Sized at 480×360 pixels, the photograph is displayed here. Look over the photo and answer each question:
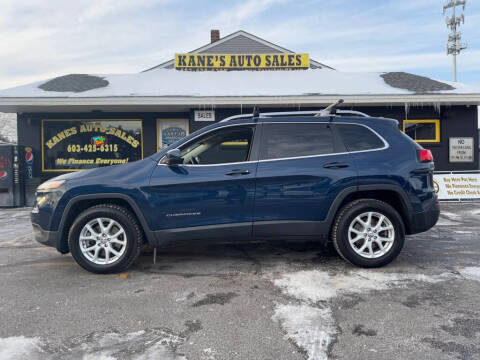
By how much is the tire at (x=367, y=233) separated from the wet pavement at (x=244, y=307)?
16 centimetres

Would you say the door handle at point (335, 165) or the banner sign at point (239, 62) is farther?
the banner sign at point (239, 62)

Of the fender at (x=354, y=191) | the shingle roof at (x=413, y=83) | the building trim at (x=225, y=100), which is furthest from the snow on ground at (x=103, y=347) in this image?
the shingle roof at (x=413, y=83)

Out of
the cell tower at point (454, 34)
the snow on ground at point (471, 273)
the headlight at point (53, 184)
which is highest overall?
the cell tower at point (454, 34)

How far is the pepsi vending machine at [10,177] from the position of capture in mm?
9766

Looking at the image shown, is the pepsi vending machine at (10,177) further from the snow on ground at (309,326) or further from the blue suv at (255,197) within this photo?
the snow on ground at (309,326)

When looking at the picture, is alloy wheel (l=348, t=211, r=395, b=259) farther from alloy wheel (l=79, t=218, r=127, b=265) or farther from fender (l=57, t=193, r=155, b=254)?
alloy wheel (l=79, t=218, r=127, b=265)

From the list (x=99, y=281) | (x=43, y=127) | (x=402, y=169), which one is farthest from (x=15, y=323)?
(x=43, y=127)

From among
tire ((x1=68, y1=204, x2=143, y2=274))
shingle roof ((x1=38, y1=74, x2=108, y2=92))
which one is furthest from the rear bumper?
shingle roof ((x1=38, y1=74, x2=108, y2=92))

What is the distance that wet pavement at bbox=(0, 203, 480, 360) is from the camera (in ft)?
8.02

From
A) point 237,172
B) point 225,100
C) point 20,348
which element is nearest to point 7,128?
point 225,100

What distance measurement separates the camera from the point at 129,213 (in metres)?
3.98

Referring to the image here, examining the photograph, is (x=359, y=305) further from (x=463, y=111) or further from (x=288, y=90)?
(x=463, y=111)

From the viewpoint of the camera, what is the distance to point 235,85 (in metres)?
10.8

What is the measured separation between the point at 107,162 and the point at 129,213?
295 inches
